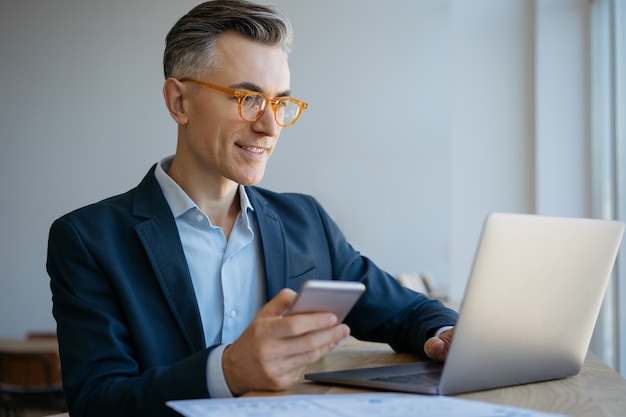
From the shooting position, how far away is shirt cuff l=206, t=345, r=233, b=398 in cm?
118

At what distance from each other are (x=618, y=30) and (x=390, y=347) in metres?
2.60

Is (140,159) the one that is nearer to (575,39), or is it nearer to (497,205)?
(497,205)

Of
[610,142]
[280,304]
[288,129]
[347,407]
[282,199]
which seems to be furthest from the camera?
[288,129]

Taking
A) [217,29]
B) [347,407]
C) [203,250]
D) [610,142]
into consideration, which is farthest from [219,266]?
[610,142]

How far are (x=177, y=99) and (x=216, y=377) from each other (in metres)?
0.88

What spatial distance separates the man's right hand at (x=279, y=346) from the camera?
108cm

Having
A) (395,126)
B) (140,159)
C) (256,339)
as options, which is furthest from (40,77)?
(256,339)

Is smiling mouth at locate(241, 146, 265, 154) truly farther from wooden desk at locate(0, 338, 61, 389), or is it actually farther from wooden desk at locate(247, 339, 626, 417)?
wooden desk at locate(0, 338, 61, 389)

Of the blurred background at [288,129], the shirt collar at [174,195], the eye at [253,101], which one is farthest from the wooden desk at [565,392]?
the blurred background at [288,129]

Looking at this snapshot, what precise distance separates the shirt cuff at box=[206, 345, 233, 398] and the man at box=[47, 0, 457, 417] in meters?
0.04

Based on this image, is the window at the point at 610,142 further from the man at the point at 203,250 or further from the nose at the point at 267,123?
the nose at the point at 267,123

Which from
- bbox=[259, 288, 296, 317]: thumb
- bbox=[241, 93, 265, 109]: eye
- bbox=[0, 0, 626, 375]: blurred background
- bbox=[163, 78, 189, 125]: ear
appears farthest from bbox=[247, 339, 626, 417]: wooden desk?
bbox=[0, 0, 626, 375]: blurred background

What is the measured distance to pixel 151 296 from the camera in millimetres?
1555

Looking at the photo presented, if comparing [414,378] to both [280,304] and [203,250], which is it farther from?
[203,250]
